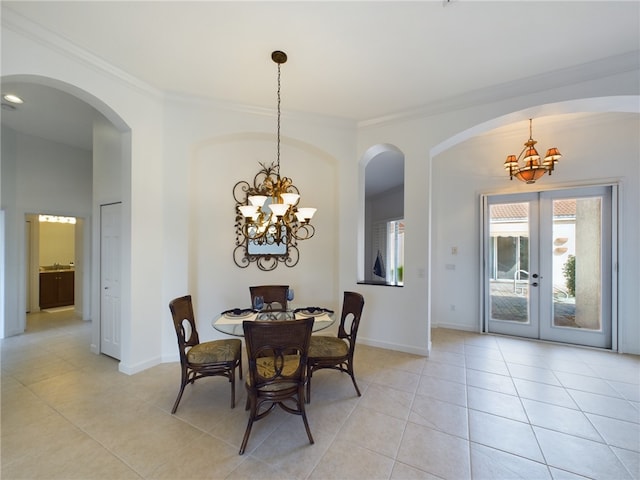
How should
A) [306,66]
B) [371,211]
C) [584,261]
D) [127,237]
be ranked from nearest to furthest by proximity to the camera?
[306,66] → [127,237] → [584,261] → [371,211]

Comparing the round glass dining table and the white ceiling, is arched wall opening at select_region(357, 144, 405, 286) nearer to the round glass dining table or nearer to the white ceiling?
the white ceiling

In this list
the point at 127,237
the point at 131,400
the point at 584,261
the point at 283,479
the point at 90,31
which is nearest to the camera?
the point at 283,479

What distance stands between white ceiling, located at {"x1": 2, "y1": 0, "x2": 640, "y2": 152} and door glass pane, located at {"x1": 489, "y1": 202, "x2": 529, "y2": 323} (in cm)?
231

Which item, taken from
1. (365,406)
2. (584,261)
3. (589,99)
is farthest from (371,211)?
(365,406)

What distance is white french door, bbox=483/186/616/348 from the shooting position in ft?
12.9

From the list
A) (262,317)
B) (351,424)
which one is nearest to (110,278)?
(262,317)

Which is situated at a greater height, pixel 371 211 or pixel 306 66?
pixel 306 66

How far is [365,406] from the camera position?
2.48 metres

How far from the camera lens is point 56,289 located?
245 inches

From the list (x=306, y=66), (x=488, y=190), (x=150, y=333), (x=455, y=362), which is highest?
(x=306, y=66)

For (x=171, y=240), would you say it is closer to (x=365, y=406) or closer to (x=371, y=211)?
(x=365, y=406)

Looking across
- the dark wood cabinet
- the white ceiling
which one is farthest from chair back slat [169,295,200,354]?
the dark wood cabinet

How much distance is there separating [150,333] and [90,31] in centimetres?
308

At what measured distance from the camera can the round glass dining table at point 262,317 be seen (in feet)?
Answer: 7.95
